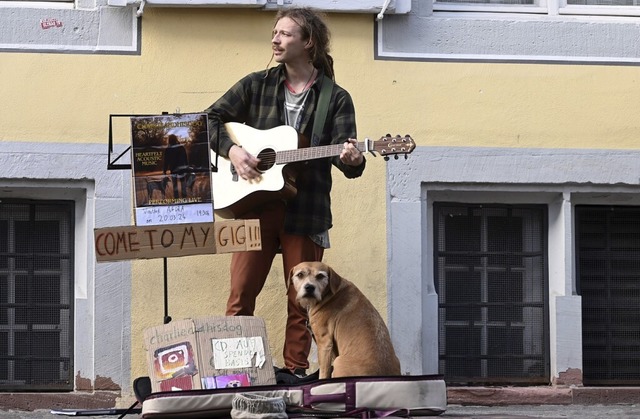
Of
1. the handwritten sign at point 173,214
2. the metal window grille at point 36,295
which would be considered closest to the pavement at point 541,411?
the metal window grille at point 36,295

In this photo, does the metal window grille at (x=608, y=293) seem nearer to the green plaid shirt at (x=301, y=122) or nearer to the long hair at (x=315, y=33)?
the green plaid shirt at (x=301, y=122)

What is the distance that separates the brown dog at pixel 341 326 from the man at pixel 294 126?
0.39 meters

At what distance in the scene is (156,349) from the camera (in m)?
7.11

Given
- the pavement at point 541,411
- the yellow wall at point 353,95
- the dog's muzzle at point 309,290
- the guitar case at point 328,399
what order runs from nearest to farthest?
the guitar case at point 328,399
the dog's muzzle at point 309,290
the pavement at point 541,411
the yellow wall at point 353,95

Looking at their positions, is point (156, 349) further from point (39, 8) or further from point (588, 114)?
point (588, 114)

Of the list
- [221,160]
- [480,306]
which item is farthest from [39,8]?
[480,306]

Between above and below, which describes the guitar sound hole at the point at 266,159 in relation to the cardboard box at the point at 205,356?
above

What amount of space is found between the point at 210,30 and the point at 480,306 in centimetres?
229

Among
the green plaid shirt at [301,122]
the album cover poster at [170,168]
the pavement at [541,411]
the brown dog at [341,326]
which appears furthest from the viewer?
the pavement at [541,411]

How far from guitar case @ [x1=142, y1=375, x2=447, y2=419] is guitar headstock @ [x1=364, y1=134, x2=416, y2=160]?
4.31ft

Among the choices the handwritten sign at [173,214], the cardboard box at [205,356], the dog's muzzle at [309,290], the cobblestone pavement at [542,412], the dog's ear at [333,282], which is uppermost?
the handwritten sign at [173,214]

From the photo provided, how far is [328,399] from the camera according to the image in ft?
21.9

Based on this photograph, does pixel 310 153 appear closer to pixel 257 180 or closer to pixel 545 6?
pixel 257 180

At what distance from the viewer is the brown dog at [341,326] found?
727cm
